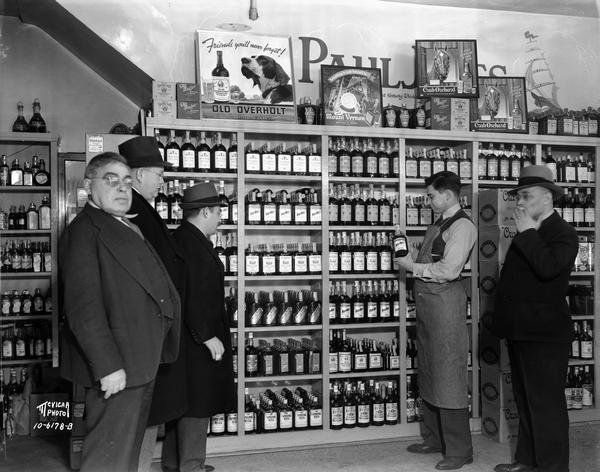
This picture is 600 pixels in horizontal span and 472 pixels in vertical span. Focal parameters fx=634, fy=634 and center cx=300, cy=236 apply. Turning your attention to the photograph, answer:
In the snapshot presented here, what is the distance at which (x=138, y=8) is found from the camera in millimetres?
5188

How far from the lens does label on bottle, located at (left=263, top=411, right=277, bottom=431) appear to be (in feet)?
15.1

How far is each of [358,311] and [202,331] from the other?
5.60 feet

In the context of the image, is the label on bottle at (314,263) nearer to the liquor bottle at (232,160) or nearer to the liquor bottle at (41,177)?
the liquor bottle at (232,160)

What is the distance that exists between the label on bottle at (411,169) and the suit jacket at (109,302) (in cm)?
284

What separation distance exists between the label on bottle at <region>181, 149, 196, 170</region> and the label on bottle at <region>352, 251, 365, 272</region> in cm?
139

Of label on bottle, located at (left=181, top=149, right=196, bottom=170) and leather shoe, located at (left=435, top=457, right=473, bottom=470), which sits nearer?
leather shoe, located at (left=435, top=457, right=473, bottom=470)

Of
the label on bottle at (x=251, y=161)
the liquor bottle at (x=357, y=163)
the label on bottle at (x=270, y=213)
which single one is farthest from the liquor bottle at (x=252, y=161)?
the liquor bottle at (x=357, y=163)

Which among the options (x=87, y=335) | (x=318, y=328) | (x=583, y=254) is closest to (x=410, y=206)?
(x=318, y=328)

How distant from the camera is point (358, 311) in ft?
16.0

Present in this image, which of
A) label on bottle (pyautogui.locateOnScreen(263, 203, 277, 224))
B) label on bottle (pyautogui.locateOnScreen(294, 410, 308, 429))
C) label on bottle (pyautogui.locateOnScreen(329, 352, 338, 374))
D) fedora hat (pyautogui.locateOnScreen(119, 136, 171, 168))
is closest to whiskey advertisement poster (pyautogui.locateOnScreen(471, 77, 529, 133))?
label on bottle (pyautogui.locateOnScreen(263, 203, 277, 224))

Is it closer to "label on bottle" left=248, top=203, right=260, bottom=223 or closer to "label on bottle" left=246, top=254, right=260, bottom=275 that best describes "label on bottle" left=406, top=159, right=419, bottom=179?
"label on bottle" left=248, top=203, right=260, bottom=223

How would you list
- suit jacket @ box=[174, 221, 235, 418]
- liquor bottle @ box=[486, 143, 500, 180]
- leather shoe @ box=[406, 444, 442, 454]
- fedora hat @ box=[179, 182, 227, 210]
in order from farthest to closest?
liquor bottle @ box=[486, 143, 500, 180], leather shoe @ box=[406, 444, 442, 454], fedora hat @ box=[179, 182, 227, 210], suit jacket @ box=[174, 221, 235, 418]

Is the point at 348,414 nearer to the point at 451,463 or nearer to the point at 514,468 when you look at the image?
the point at 451,463

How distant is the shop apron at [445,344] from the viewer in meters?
4.03
